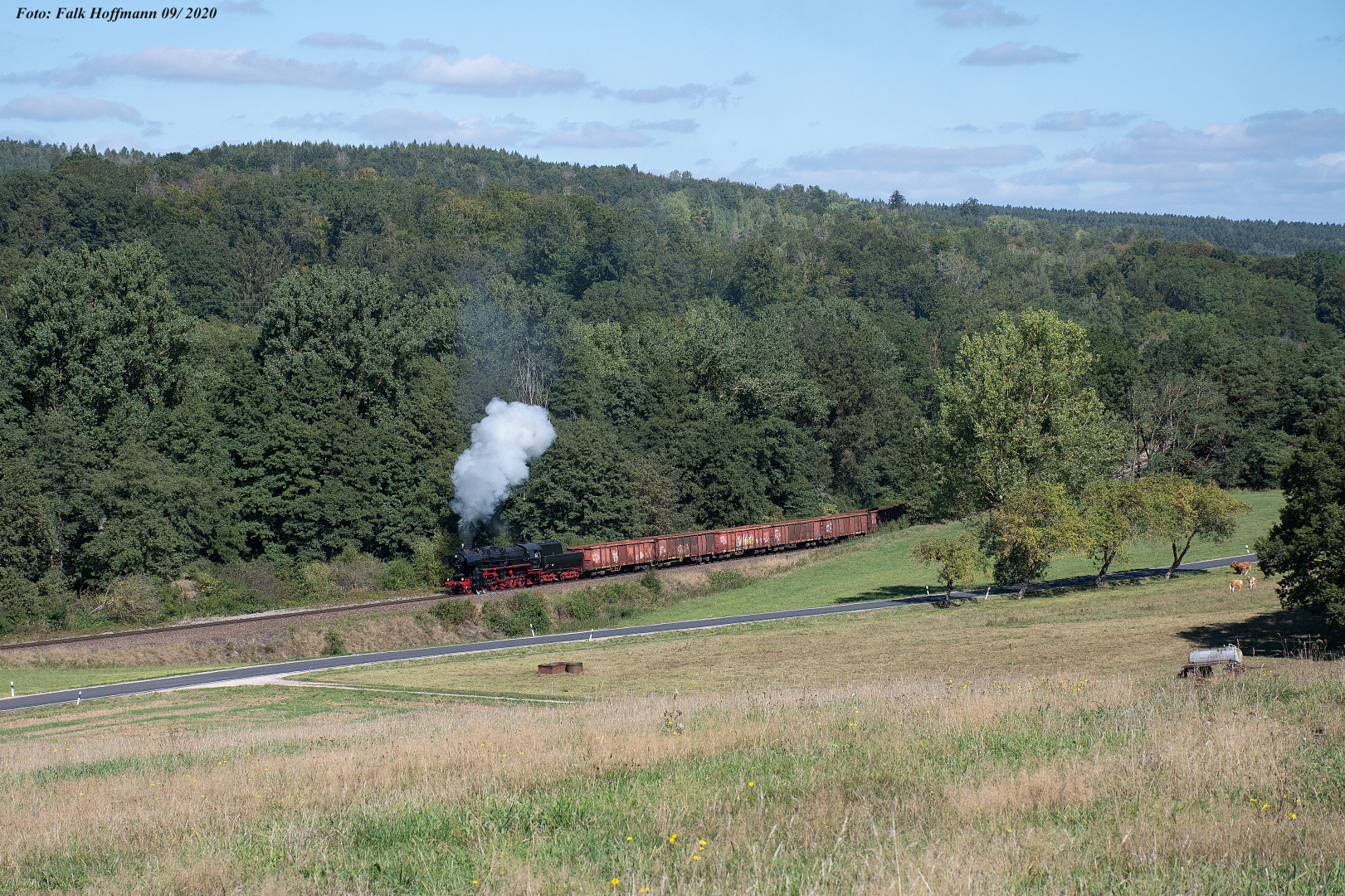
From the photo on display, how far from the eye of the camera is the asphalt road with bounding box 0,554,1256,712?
34.2 m

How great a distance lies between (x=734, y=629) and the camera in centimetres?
4662

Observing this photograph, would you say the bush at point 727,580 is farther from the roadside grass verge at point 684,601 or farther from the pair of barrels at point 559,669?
the pair of barrels at point 559,669

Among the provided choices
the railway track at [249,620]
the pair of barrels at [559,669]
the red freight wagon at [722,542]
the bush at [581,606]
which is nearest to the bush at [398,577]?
the railway track at [249,620]

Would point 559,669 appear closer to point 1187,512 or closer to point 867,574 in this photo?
point 867,574

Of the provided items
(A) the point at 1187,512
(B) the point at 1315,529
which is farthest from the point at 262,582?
(B) the point at 1315,529

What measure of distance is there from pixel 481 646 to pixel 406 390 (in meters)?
36.3

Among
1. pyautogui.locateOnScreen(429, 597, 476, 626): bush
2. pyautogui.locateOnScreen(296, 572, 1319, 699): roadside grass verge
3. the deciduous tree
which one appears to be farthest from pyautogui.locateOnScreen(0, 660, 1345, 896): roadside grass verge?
the deciduous tree

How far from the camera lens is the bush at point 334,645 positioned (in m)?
46.5

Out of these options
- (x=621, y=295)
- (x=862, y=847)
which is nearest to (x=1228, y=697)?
(x=862, y=847)

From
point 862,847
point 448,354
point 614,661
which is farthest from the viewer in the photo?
point 448,354

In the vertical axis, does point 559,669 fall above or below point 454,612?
above

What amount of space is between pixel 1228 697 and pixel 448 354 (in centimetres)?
7609

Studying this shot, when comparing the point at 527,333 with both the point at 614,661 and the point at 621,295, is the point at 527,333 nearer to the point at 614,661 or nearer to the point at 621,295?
the point at 621,295

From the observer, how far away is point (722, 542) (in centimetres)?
6938
